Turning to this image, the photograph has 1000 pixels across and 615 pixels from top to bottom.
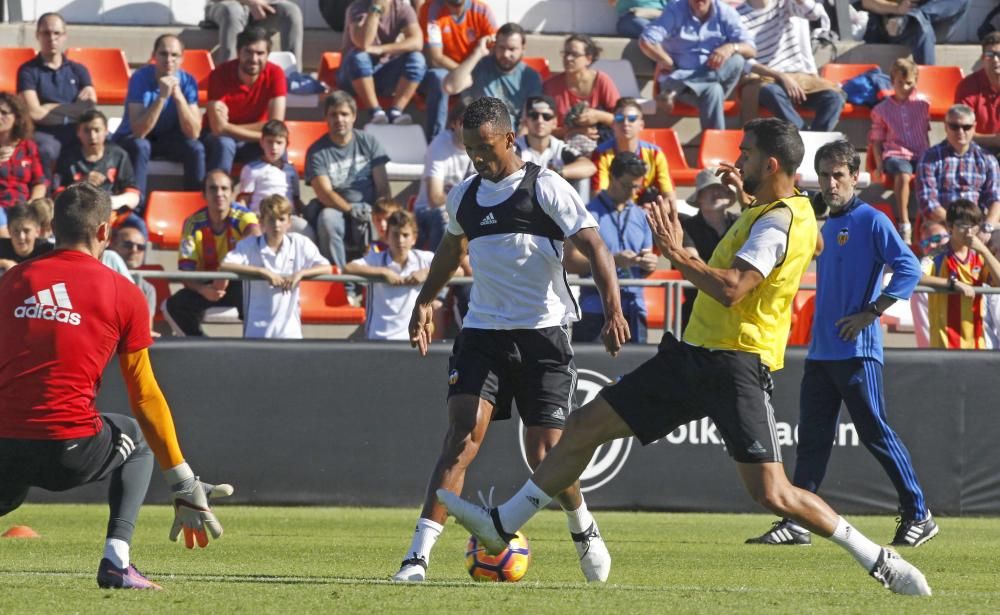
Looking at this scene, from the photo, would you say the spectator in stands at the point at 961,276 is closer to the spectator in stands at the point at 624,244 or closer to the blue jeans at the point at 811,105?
the spectator in stands at the point at 624,244

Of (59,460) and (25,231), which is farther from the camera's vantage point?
(25,231)

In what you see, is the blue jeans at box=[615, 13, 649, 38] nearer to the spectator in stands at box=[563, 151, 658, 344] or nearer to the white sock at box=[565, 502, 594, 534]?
the spectator in stands at box=[563, 151, 658, 344]

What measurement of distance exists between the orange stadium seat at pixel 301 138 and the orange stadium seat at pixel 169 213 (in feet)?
4.66

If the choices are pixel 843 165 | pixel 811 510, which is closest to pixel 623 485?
pixel 843 165

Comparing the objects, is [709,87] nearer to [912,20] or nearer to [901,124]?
[901,124]

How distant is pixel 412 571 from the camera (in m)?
6.80

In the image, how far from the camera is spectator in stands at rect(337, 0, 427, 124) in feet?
52.8

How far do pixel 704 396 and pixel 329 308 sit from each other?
7.58 metres

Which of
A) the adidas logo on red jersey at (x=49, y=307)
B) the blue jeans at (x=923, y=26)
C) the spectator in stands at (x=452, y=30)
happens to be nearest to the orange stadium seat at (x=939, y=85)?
the blue jeans at (x=923, y=26)

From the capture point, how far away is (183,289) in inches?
509

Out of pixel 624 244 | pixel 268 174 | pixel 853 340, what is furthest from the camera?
pixel 268 174

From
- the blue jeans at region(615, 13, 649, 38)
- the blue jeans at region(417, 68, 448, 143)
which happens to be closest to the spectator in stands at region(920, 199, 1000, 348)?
the blue jeans at region(417, 68, 448, 143)

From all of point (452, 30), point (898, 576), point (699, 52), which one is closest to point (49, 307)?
point (898, 576)

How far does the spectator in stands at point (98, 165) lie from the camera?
1395cm
